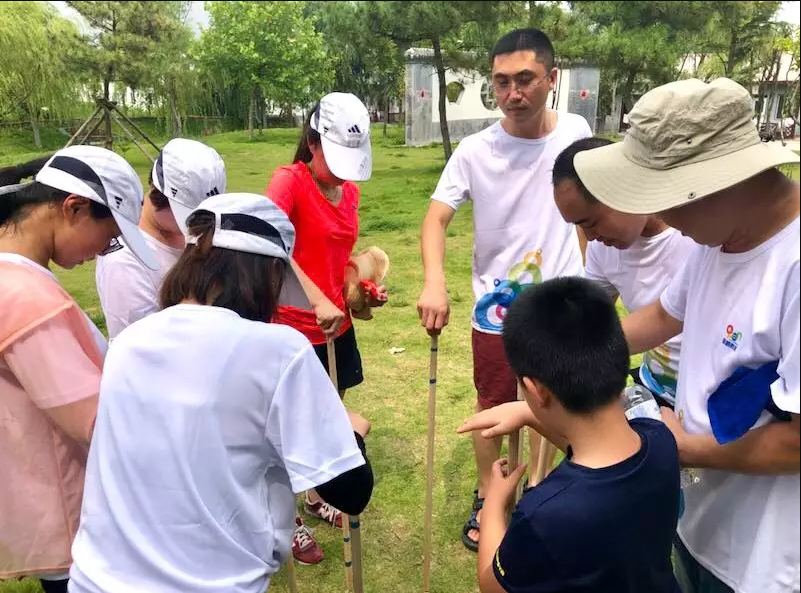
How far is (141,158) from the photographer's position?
17.5m

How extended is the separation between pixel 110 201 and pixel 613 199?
1449mm

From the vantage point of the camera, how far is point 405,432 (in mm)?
4566

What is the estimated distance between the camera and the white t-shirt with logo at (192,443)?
60.2 inches

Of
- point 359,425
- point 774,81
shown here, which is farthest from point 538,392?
point 774,81

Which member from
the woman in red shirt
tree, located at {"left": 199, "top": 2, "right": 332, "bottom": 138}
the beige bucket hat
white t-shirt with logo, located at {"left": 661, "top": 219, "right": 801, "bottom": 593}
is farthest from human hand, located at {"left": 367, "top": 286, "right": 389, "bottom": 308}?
tree, located at {"left": 199, "top": 2, "right": 332, "bottom": 138}

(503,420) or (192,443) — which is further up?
(192,443)

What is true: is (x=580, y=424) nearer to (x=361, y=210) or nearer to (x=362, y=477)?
(x=362, y=477)

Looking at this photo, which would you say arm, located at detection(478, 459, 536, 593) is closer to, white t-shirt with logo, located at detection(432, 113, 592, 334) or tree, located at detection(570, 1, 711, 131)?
white t-shirt with logo, located at detection(432, 113, 592, 334)

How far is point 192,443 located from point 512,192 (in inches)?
77.7

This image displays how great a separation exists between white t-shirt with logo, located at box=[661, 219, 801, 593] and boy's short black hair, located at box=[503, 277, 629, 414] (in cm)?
21

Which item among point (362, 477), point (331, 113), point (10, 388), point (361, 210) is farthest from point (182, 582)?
point (361, 210)

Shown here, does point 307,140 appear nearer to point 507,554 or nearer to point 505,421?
point 505,421

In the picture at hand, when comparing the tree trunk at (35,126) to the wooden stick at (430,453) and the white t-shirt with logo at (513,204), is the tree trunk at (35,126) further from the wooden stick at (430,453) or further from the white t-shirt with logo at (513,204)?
the wooden stick at (430,453)

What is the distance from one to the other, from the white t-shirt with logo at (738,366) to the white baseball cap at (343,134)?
1.63 meters
